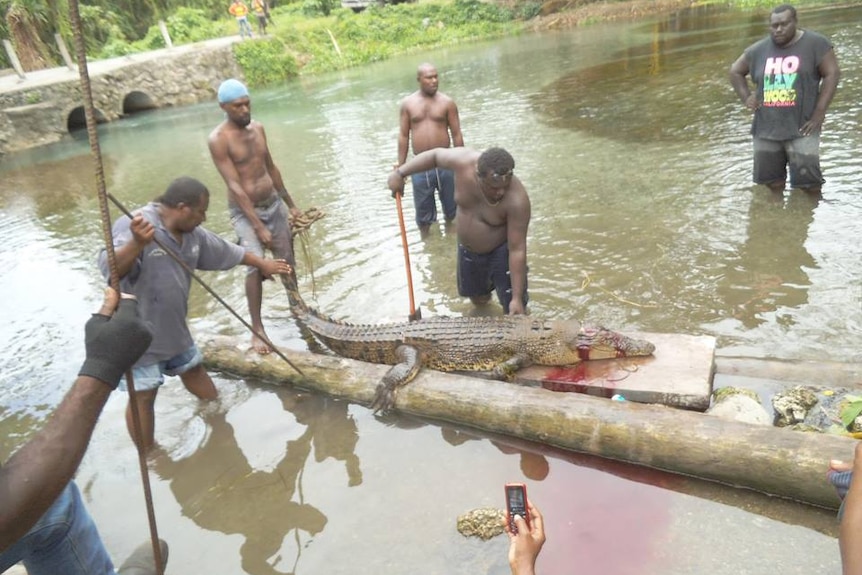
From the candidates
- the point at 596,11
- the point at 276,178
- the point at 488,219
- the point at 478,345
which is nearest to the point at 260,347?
the point at 276,178

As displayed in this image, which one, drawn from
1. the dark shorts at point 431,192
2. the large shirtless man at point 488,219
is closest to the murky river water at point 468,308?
the dark shorts at point 431,192

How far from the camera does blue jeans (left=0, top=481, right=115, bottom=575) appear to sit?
2355 mm

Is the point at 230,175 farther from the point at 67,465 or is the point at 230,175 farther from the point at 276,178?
the point at 67,465

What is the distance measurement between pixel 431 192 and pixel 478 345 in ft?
11.4

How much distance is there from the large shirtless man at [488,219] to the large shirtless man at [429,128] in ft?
6.42

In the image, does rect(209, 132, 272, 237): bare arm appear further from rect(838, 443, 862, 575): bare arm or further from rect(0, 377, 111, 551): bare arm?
rect(838, 443, 862, 575): bare arm

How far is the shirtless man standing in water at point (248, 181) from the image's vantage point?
524cm

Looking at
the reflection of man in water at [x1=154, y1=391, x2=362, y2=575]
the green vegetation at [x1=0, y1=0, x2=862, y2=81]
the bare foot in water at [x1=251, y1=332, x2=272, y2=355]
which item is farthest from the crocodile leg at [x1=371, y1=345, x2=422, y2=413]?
the green vegetation at [x1=0, y1=0, x2=862, y2=81]

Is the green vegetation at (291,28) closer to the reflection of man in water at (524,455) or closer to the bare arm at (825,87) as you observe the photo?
the bare arm at (825,87)

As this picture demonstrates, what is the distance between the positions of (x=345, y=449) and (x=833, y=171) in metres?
7.11

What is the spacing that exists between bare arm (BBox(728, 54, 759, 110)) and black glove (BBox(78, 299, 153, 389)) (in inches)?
265

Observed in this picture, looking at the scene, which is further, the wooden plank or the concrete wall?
the concrete wall

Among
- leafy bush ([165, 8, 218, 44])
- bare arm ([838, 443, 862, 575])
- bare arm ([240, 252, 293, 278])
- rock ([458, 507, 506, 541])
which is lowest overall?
rock ([458, 507, 506, 541])

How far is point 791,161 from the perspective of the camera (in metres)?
6.77
